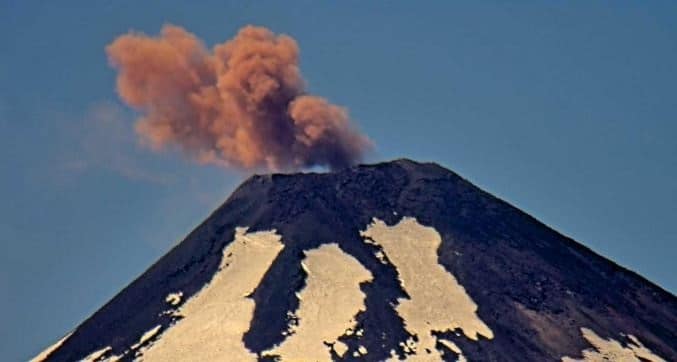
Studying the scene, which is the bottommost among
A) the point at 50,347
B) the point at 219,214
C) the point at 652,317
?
the point at 652,317

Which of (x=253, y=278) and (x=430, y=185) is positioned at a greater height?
(x=430, y=185)

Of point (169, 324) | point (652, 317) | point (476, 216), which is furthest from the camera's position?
point (476, 216)

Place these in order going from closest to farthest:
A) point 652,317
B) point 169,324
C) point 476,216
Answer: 1. point 169,324
2. point 652,317
3. point 476,216

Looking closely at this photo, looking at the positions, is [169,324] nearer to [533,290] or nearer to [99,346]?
[99,346]

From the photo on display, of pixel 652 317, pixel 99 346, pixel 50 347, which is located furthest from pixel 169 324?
pixel 652 317

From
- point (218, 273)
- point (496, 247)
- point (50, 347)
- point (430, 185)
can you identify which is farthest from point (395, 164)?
point (50, 347)

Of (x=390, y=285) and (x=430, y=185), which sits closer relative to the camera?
(x=390, y=285)
